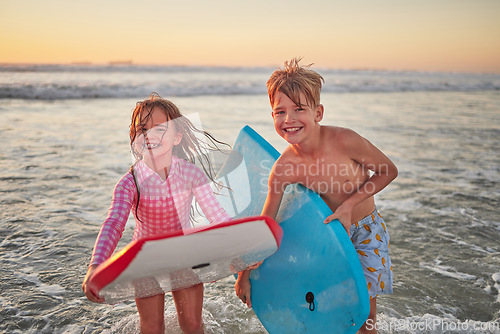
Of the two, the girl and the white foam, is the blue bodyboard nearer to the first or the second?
the girl

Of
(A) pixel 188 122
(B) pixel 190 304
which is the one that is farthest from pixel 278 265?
(A) pixel 188 122

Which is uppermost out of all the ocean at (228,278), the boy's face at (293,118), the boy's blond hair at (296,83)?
the boy's blond hair at (296,83)

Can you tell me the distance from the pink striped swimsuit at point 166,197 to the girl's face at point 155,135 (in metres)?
0.08

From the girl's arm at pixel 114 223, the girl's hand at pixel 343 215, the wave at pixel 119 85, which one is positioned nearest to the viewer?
the girl's arm at pixel 114 223

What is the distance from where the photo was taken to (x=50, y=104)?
10.5 metres

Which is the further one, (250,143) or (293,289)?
(250,143)

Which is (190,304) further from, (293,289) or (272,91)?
(272,91)

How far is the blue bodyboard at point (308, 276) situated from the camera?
5.58 feet

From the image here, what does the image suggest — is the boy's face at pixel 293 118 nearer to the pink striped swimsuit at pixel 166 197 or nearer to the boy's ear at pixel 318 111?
the boy's ear at pixel 318 111

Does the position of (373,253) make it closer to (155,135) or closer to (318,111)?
(318,111)

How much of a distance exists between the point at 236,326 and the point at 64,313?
1031 mm

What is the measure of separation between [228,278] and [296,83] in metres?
1.69

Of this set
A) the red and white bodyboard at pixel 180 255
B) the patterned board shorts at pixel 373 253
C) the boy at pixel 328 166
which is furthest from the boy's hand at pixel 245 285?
the patterned board shorts at pixel 373 253

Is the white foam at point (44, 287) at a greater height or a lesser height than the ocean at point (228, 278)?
lesser
